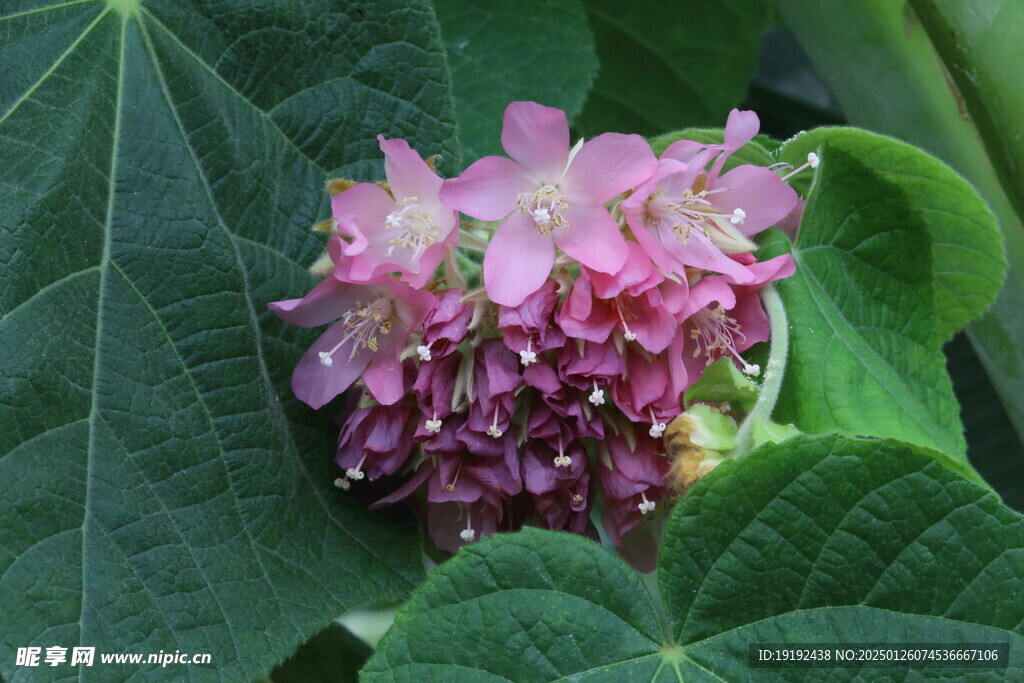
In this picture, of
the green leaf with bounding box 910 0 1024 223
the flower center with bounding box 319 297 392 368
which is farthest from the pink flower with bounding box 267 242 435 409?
the green leaf with bounding box 910 0 1024 223

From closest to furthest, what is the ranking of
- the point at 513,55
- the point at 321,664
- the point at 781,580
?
the point at 781,580, the point at 321,664, the point at 513,55

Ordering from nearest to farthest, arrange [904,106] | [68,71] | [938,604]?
[938,604], [68,71], [904,106]

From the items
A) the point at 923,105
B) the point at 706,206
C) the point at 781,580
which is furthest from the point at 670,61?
the point at 781,580

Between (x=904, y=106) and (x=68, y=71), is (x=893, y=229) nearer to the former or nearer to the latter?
(x=904, y=106)

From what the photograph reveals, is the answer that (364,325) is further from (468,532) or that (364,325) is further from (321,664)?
(321,664)

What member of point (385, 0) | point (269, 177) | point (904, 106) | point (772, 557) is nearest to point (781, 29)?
point (904, 106)

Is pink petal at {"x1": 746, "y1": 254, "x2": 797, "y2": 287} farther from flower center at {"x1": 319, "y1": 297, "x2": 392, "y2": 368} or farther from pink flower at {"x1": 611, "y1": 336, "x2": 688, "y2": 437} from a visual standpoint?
flower center at {"x1": 319, "y1": 297, "x2": 392, "y2": 368}
